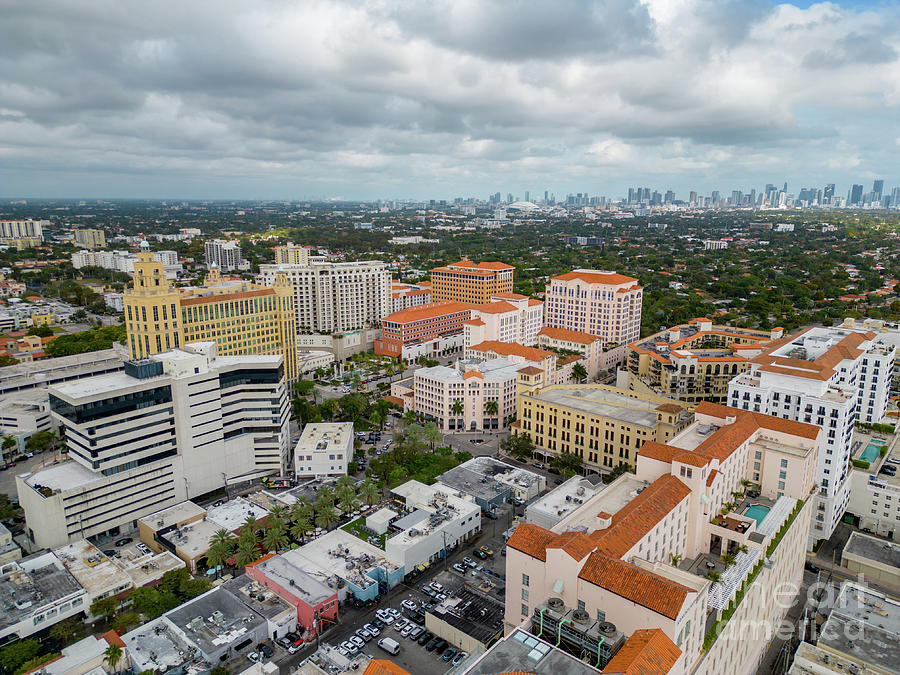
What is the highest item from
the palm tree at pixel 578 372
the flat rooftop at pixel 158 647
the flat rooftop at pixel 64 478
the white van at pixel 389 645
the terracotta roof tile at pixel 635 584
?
the terracotta roof tile at pixel 635 584

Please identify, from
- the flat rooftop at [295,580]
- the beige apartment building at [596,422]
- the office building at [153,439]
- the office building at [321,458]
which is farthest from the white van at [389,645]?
the beige apartment building at [596,422]

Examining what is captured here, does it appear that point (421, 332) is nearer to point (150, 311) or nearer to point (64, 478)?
point (150, 311)

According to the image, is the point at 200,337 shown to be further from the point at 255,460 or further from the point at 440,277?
the point at 440,277

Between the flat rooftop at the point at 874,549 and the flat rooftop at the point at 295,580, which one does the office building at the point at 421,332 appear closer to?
the flat rooftop at the point at 295,580

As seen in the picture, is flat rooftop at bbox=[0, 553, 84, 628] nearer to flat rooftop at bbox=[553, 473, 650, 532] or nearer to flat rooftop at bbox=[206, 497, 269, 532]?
flat rooftop at bbox=[206, 497, 269, 532]

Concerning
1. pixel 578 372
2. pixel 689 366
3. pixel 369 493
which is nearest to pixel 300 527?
pixel 369 493


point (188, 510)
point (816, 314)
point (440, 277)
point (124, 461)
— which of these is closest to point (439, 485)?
point (188, 510)
